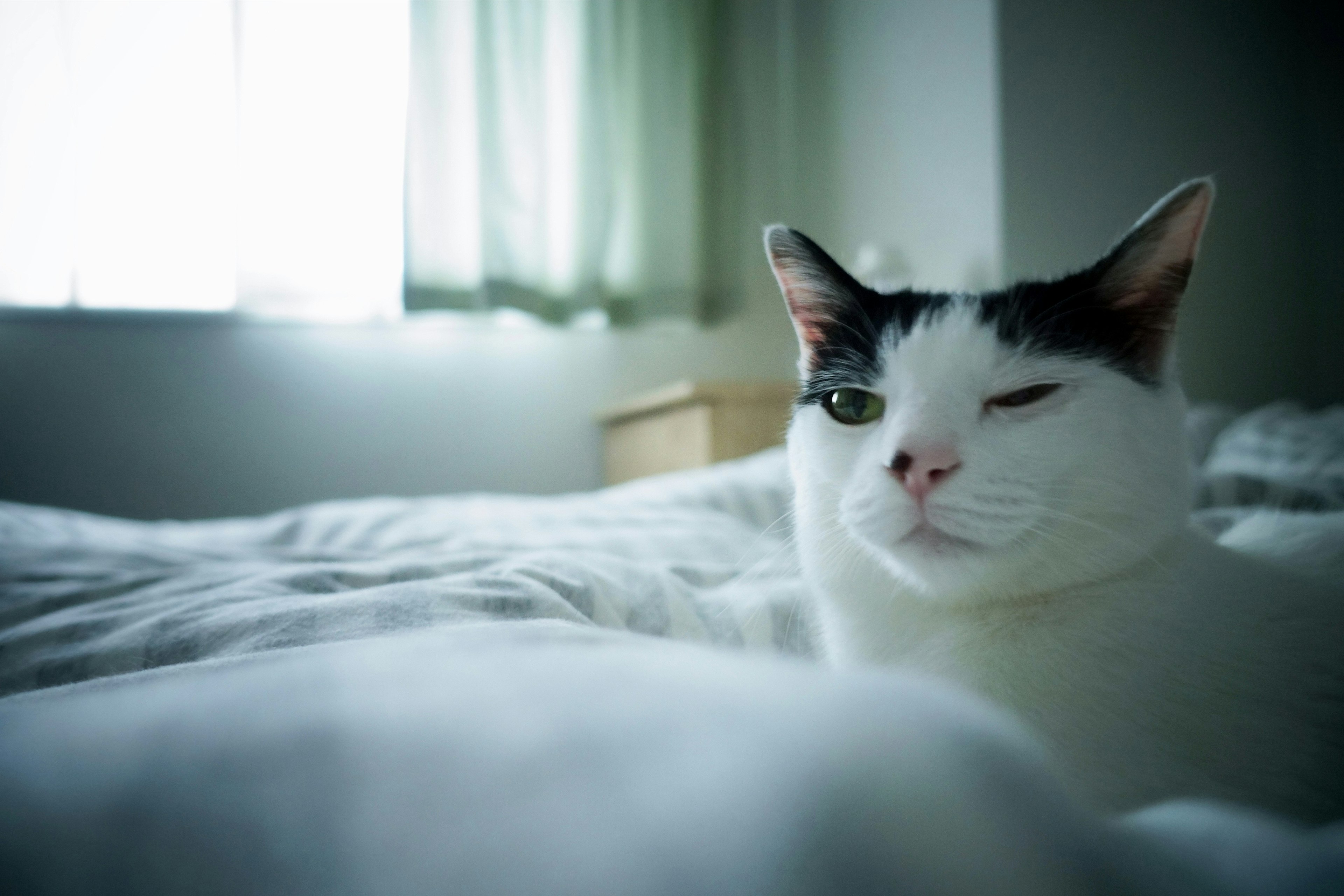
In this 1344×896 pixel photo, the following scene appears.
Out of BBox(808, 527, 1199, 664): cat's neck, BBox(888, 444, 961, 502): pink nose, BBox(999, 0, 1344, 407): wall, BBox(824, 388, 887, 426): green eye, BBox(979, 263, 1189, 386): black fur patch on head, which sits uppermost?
BBox(999, 0, 1344, 407): wall

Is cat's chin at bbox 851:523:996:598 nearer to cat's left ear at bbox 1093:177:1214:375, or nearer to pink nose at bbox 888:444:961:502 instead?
pink nose at bbox 888:444:961:502

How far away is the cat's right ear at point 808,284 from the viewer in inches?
26.0

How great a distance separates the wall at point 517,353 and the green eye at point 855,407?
5.12ft

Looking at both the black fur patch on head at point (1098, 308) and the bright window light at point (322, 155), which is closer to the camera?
the black fur patch on head at point (1098, 308)

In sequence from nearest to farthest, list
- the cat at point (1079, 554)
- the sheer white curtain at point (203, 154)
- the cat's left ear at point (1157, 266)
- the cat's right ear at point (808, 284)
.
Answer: the cat at point (1079, 554), the cat's left ear at point (1157, 266), the cat's right ear at point (808, 284), the sheer white curtain at point (203, 154)

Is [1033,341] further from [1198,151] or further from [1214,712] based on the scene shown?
[1198,151]

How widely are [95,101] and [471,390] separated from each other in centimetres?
130

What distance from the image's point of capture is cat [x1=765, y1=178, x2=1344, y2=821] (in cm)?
41

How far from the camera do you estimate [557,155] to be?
8.13 ft

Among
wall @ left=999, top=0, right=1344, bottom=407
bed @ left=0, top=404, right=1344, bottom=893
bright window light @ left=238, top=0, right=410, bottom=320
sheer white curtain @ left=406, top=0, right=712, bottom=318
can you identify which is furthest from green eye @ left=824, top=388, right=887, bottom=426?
bright window light @ left=238, top=0, right=410, bottom=320

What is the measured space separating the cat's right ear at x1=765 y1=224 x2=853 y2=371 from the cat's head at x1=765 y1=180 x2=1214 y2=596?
2.6 inches

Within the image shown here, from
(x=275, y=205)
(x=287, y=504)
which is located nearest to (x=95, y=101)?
(x=275, y=205)

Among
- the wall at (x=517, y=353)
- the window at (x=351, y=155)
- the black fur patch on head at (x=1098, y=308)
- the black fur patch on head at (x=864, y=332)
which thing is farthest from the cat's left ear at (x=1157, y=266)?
the window at (x=351, y=155)

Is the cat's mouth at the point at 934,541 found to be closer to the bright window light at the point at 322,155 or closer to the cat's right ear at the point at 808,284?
the cat's right ear at the point at 808,284
